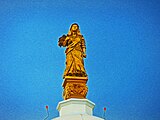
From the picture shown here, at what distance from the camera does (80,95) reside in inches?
392

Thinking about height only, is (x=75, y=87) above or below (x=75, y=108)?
above

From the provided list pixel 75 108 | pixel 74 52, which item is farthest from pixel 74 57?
pixel 75 108

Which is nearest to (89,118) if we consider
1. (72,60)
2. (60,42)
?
(72,60)

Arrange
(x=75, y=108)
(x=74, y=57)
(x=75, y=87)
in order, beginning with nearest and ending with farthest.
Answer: (x=75, y=108) < (x=75, y=87) < (x=74, y=57)

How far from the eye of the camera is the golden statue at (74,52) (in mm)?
10289

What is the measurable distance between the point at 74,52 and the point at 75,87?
3.84 feet

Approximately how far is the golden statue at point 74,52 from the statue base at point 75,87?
0.57 ft

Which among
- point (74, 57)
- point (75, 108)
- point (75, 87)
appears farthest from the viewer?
point (74, 57)

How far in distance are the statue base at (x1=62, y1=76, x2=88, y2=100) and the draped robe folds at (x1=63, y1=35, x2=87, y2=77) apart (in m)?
0.18

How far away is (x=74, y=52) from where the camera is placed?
417 inches

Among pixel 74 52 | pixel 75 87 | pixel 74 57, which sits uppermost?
pixel 74 52

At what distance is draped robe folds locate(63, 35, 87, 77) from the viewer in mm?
10281

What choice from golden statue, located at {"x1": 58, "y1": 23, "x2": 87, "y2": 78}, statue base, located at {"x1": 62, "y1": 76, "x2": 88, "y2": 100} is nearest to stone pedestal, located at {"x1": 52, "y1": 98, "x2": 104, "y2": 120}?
statue base, located at {"x1": 62, "y1": 76, "x2": 88, "y2": 100}

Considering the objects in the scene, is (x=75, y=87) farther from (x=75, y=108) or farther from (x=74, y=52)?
(x=74, y=52)
